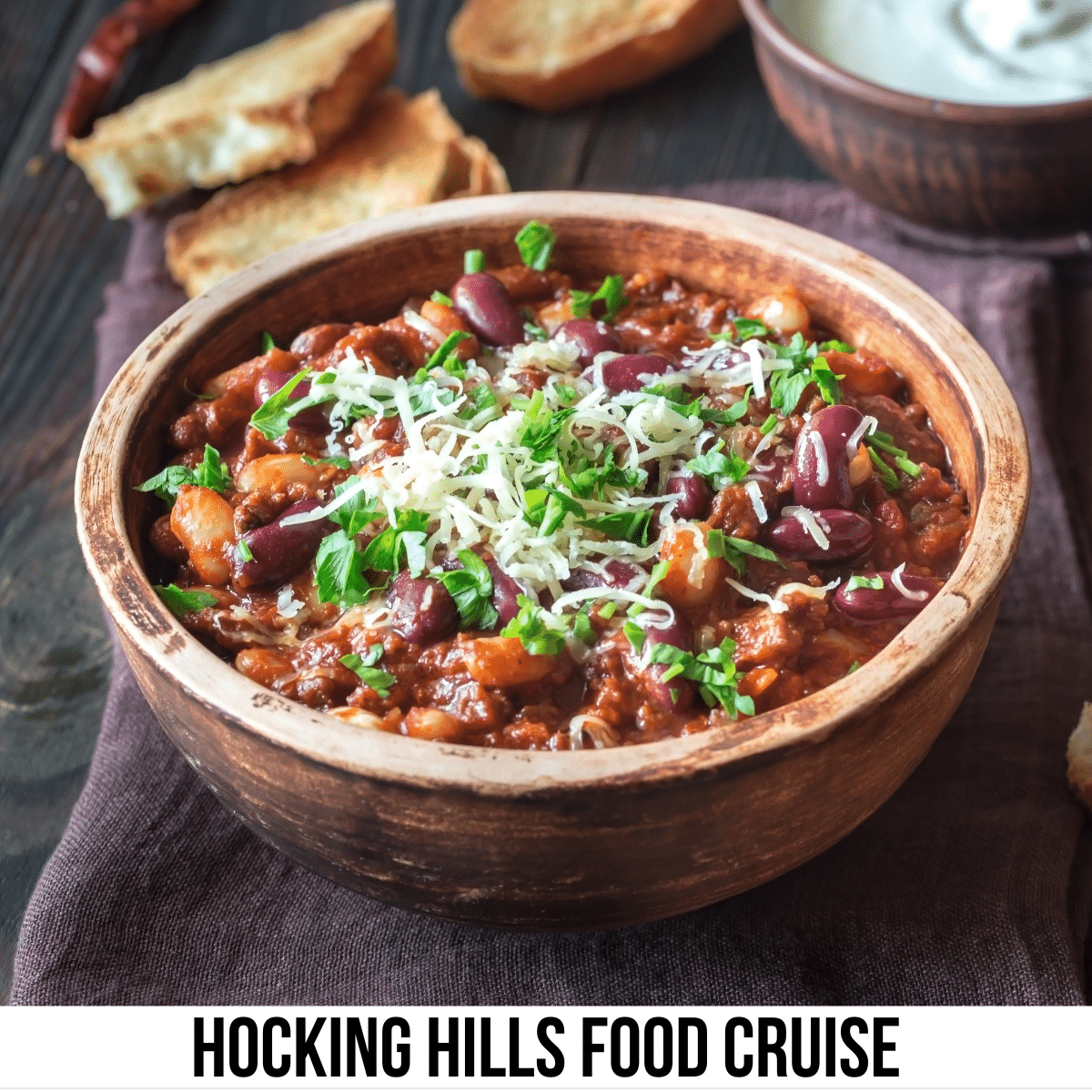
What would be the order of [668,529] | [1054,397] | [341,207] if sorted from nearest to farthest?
[668,529]
[1054,397]
[341,207]

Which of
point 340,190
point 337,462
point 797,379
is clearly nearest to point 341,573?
point 337,462

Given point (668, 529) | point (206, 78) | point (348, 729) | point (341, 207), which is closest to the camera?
point (348, 729)

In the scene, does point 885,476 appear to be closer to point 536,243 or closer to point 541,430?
point 541,430

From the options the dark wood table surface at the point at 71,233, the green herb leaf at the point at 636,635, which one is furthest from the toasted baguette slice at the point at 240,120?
the green herb leaf at the point at 636,635

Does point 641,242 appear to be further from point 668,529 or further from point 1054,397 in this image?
point 1054,397

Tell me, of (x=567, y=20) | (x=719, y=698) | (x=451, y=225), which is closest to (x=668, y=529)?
(x=719, y=698)

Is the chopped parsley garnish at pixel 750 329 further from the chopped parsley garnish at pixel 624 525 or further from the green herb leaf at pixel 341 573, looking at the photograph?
the green herb leaf at pixel 341 573

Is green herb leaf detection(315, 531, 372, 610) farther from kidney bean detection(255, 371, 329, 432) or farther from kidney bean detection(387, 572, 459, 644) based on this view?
kidney bean detection(255, 371, 329, 432)
